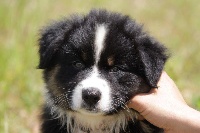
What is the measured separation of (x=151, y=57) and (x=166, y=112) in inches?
19.7

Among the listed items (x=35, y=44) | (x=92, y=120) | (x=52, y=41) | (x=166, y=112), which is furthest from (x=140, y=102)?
(x=35, y=44)

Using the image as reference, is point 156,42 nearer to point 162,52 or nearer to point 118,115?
point 162,52

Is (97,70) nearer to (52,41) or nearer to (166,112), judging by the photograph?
(52,41)

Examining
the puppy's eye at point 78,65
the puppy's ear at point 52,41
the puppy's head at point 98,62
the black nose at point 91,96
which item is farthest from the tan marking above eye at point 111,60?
the puppy's ear at point 52,41

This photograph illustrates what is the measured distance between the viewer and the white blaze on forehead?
470 cm

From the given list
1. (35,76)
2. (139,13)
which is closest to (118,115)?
(35,76)

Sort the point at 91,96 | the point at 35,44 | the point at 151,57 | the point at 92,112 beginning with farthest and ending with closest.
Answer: the point at 35,44 < the point at 151,57 < the point at 92,112 < the point at 91,96

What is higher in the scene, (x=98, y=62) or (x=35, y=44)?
(x=35, y=44)

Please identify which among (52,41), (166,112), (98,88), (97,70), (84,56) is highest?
(52,41)

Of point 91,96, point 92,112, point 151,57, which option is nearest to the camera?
point 91,96

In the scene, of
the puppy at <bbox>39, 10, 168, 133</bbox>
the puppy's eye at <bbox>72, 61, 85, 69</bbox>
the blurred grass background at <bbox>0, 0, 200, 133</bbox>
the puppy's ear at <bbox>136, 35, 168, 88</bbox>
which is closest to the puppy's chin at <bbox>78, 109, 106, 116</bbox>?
the puppy at <bbox>39, 10, 168, 133</bbox>

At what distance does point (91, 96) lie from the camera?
14.7 ft

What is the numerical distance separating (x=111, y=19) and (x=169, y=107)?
3.04ft

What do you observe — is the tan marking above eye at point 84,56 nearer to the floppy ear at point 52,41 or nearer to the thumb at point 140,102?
the floppy ear at point 52,41
